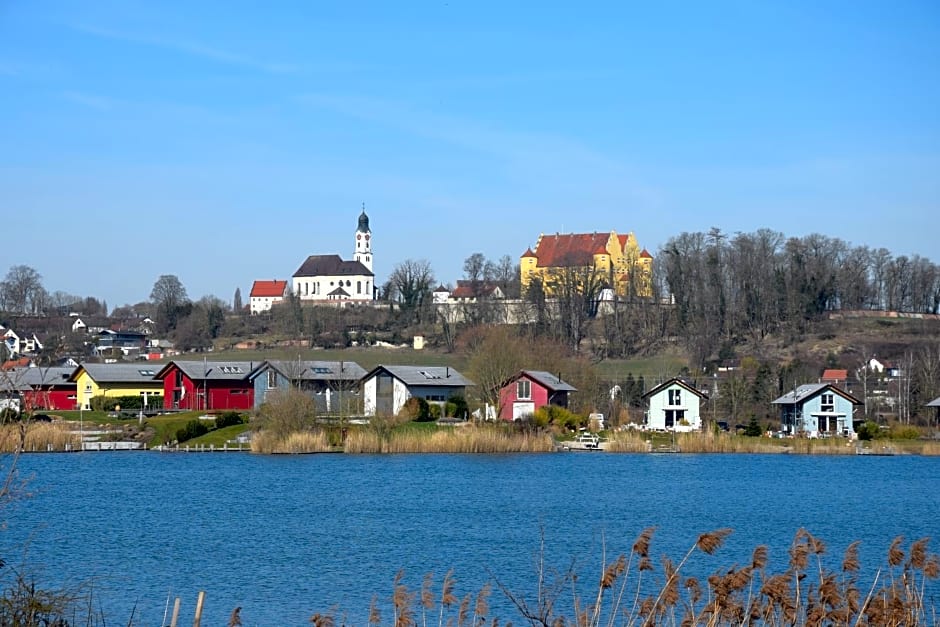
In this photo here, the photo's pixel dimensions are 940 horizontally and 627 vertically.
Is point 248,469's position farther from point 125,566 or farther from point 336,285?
point 336,285

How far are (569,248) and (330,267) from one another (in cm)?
3140

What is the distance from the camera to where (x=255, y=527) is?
89.5ft

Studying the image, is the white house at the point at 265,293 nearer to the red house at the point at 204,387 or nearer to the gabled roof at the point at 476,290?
the gabled roof at the point at 476,290

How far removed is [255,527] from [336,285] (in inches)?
4584

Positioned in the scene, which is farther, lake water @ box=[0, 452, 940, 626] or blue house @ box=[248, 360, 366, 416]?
blue house @ box=[248, 360, 366, 416]

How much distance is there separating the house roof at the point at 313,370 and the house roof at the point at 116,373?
5.88 meters

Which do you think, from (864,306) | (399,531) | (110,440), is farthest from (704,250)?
(399,531)

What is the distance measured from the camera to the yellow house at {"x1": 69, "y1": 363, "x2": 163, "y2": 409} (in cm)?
6444

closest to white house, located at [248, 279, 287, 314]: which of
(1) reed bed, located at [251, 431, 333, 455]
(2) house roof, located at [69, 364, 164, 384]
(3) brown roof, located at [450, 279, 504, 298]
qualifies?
(3) brown roof, located at [450, 279, 504, 298]

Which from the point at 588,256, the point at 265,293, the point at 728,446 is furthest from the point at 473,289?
the point at 728,446

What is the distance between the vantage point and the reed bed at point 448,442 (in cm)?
4647

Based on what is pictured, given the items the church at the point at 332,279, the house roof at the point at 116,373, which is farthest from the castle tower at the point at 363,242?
the house roof at the point at 116,373

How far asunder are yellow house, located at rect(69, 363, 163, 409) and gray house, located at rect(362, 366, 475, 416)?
11.4 metres

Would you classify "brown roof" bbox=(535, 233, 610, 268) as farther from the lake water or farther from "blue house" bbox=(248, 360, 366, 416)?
the lake water
